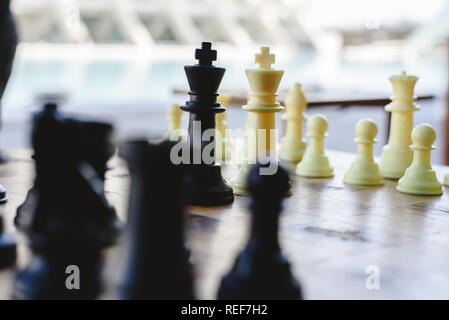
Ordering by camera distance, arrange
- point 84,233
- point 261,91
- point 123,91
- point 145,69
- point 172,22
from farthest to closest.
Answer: point 172,22 < point 145,69 < point 123,91 < point 261,91 < point 84,233

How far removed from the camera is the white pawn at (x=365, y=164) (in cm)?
121

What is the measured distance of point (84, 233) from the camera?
22.7 inches

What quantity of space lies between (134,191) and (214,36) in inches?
940

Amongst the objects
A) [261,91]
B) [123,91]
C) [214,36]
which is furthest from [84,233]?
[214,36]

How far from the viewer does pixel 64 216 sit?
1.94ft

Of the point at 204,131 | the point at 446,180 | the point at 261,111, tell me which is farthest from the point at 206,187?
the point at 446,180

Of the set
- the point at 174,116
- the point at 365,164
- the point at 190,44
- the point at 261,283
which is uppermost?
the point at 190,44

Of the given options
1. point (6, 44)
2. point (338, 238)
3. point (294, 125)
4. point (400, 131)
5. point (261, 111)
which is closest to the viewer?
point (338, 238)

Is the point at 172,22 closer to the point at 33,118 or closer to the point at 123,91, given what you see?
the point at 123,91

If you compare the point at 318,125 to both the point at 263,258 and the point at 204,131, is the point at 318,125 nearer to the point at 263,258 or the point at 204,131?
the point at 204,131

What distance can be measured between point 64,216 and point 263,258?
A: 194mm

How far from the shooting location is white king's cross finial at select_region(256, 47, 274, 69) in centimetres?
114

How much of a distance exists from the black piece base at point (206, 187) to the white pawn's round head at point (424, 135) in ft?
1.25

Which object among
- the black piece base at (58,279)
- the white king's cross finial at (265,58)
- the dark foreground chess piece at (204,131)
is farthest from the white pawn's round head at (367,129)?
the black piece base at (58,279)
